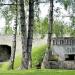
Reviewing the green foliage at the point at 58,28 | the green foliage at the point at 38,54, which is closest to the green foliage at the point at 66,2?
the green foliage at the point at 58,28

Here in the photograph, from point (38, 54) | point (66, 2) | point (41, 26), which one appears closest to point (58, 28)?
point (41, 26)

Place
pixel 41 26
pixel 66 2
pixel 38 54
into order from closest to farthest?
pixel 66 2
pixel 38 54
pixel 41 26

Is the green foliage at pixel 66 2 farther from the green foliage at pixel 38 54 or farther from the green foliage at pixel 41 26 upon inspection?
the green foliage at pixel 38 54

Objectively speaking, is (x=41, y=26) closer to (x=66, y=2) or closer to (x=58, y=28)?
(x=58, y=28)

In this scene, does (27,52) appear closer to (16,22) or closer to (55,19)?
(16,22)

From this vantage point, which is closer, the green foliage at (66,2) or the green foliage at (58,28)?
the green foliage at (66,2)

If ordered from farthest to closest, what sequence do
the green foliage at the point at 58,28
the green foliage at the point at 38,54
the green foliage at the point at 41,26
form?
the green foliage at the point at 58,28, the green foliage at the point at 41,26, the green foliage at the point at 38,54

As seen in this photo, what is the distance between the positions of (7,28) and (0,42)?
7.59m

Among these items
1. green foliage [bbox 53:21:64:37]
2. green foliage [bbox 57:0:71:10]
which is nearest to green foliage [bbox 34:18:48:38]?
green foliage [bbox 53:21:64:37]

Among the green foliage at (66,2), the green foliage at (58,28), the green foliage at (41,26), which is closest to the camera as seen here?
the green foliage at (66,2)

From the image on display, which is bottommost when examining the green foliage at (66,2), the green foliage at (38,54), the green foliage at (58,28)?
the green foliage at (38,54)

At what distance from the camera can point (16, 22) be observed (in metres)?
25.1

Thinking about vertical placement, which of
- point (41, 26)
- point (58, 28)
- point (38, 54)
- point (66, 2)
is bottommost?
point (38, 54)

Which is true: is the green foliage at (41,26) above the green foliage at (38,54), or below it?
above
